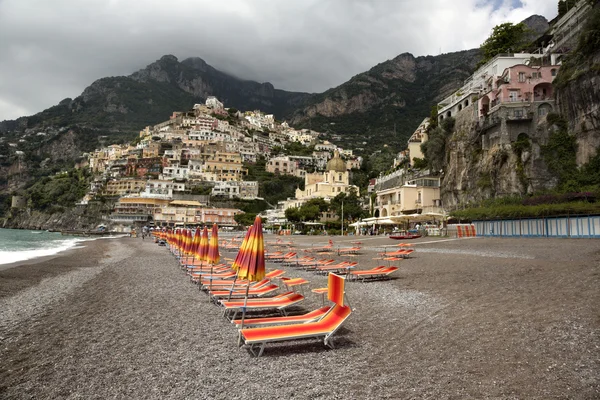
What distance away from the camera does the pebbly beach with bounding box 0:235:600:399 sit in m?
4.08

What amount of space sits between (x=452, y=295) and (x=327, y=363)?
4840mm

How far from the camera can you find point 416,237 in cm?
3103

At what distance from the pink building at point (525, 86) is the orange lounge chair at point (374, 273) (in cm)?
3174

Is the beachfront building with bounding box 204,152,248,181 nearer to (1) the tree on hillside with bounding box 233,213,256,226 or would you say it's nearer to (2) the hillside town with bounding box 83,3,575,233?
(2) the hillside town with bounding box 83,3,575,233

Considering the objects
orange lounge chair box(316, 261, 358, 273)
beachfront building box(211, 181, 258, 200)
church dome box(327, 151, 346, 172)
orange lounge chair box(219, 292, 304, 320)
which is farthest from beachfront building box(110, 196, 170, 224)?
orange lounge chair box(219, 292, 304, 320)

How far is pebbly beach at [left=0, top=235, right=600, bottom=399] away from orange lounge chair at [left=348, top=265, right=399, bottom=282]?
1.93m

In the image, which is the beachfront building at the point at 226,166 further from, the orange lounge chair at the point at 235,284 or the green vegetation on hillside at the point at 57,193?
the orange lounge chair at the point at 235,284

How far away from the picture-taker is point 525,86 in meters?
37.8

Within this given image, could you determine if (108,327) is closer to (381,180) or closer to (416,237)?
(416,237)

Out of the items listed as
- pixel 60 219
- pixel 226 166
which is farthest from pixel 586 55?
pixel 60 219

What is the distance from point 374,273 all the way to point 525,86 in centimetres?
3561

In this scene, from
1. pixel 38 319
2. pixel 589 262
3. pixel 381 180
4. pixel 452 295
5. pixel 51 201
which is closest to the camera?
pixel 38 319

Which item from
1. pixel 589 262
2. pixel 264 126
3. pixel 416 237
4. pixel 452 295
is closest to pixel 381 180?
pixel 416 237

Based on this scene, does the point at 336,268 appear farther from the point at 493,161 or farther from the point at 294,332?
the point at 493,161
